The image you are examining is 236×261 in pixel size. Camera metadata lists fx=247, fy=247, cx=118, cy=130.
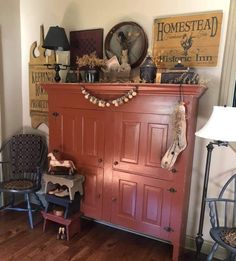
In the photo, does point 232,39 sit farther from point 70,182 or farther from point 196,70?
point 70,182

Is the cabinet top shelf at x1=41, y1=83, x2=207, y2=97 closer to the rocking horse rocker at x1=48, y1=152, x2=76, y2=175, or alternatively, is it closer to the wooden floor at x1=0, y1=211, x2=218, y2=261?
the rocking horse rocker at x1=48, y1=152, x2=76, y2=175

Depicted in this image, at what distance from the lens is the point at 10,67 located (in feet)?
9.48

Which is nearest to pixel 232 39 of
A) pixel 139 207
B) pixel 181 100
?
pixel 181 100

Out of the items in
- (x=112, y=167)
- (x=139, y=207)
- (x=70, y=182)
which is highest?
(x=112, y=167)

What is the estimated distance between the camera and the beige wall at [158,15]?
2.06 m

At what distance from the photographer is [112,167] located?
2.21 m

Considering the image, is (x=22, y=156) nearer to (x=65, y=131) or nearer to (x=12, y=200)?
(x=12, y=200)

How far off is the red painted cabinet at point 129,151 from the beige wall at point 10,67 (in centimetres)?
77

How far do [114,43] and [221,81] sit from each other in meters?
1.06

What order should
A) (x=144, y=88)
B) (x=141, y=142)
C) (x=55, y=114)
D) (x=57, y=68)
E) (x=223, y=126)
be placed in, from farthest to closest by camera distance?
(x=57, y=68) → (x=55, y=114) → (x=141, y=142) → (x=144, y=88) → (x=223, y=126)

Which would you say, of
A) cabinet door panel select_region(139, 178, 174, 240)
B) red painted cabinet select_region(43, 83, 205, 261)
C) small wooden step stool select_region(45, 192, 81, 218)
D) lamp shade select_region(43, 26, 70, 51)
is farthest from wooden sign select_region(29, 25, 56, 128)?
cabinet door panel select_region(139, 178, 174, 240)

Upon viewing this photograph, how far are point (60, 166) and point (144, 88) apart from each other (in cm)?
110

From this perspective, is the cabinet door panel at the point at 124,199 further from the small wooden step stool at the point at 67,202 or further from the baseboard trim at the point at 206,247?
the baseboard trim at the point at 206,247

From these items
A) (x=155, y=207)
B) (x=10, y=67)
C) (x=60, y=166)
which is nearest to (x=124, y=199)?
(x=155, y=207)
